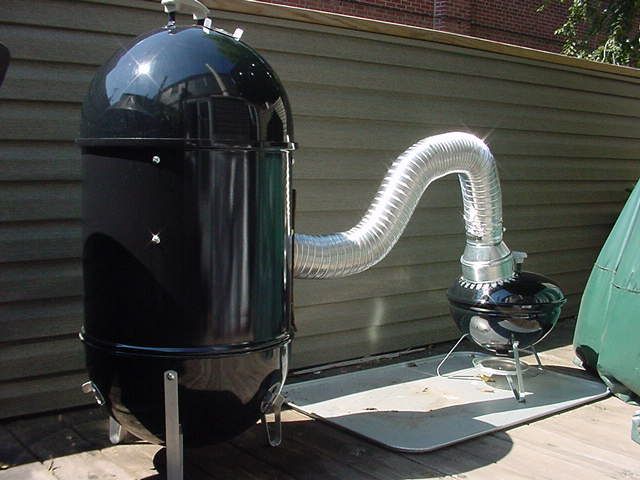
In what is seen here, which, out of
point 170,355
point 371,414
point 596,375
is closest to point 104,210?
point 170,355

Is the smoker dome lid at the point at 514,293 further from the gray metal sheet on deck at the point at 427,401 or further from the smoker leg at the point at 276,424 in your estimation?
the smoker leg at the point at 276,424

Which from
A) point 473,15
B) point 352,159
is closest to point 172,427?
point 352,159

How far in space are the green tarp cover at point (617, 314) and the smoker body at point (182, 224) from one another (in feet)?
6.96

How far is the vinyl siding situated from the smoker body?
0.90 meters

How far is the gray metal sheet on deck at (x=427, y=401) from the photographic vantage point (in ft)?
12.3

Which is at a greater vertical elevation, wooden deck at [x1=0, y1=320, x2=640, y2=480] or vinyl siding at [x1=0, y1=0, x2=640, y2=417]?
vinyl siding at [x1=0, y1=0, x2=640, y2=417]

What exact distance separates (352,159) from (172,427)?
2549 mm

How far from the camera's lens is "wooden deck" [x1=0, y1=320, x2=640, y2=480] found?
325 cm

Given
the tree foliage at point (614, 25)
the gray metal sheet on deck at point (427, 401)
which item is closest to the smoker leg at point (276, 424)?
the gray metal sheet on deck at point (427, 401)

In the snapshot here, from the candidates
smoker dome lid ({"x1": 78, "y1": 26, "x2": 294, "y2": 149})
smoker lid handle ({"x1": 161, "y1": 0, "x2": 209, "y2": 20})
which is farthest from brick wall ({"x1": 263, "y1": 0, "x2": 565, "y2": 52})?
smoker dome lid ({"x1": 78, "y1": 26, "x2": 294, "y2": 149})

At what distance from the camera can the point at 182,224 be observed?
274 centimetres

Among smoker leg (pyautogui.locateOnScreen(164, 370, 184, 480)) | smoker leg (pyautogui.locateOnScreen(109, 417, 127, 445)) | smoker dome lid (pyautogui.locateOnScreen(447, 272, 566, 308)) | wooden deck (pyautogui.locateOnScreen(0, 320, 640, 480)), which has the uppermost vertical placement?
smoker dome lid (pyautogui.locateOnScreen(447, 272, 566, 308))

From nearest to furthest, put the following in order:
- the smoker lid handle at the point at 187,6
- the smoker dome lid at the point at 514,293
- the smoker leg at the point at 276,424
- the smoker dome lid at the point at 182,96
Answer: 1. the smoker dome lid at the point at 182,96
2. the smoker lid handle at the point at 187,6
3. the smoker leg at the point at 276,424
4. the smoker dome lid at the point at 514,293

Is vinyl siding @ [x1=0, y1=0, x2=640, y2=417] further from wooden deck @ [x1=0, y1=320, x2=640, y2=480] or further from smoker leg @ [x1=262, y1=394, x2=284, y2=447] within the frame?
smoker leg @ [x1=262, y1=394, x2=284, y2=447]
